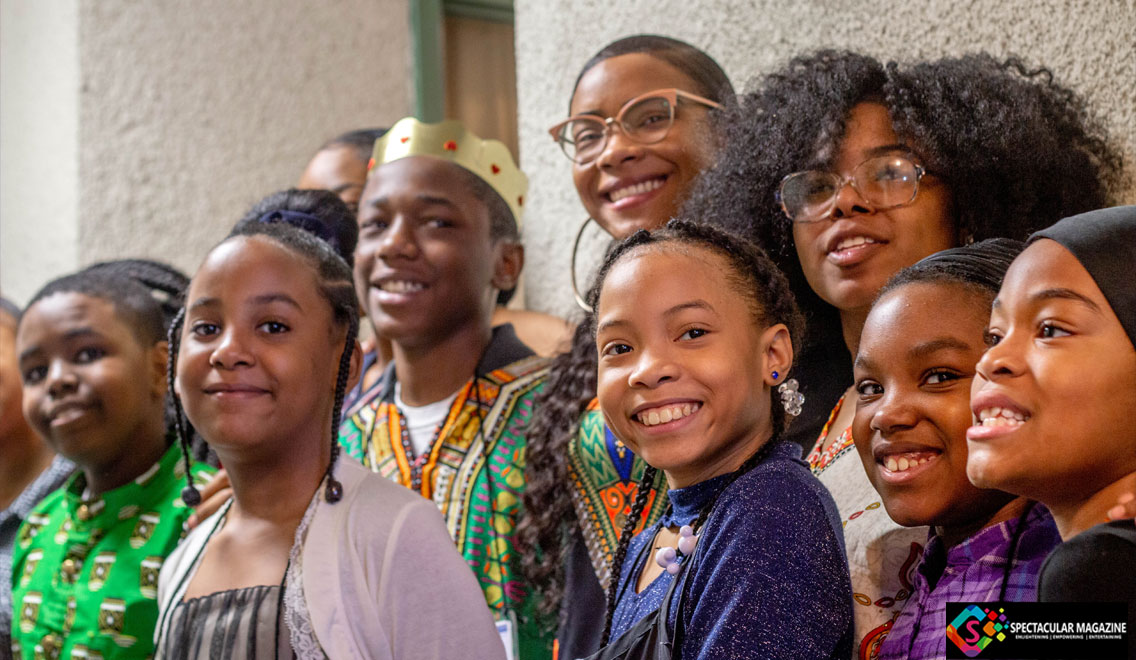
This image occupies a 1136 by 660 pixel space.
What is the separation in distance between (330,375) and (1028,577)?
1392 mm

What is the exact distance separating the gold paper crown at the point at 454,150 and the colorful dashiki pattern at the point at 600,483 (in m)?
0.87

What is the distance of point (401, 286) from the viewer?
2.96 meters

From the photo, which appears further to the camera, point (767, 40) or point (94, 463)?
point (767, 40)

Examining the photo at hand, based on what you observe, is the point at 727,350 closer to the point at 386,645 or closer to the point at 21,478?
the point at 386,645

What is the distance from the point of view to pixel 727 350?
1812 mm

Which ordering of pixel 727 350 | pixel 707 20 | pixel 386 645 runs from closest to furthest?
pixel 727 350
pixel 386 645
pixel 707 20

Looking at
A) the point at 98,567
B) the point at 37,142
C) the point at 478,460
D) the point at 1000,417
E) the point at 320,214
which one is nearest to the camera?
the point at 1000,417

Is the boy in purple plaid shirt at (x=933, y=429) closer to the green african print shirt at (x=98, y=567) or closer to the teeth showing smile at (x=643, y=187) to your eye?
the teeth showing smile at (x=643, y=187)

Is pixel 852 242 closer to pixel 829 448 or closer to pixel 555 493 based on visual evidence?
pixel 829 448

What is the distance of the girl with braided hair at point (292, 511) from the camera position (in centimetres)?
208

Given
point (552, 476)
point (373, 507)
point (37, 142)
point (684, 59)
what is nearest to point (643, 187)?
point (684, 59)

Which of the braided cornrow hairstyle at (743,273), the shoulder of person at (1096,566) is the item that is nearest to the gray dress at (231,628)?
the braided cornrow hairstyle at (743,273)

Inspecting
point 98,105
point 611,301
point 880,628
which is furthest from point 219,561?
point 98,105

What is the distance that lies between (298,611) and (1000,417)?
1262 millimetres
